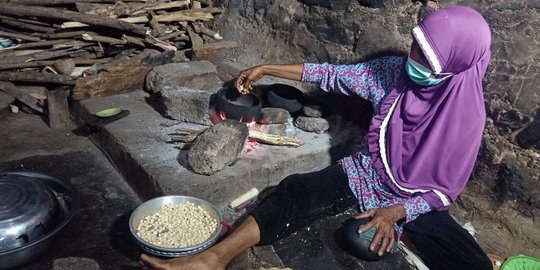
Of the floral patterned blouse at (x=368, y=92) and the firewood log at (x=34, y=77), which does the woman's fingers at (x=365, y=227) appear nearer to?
the floral patterned blouse at (x=368, y=92)

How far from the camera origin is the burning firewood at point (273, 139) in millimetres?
3701

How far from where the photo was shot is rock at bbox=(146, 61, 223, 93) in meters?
4.43

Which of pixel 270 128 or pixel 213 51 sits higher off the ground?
pixel 213 51

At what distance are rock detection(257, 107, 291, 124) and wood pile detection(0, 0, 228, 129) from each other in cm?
161

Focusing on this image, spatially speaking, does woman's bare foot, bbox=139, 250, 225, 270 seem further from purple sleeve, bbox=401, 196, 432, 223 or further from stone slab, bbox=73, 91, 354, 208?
purple sleeve, bbox=401, 196, 432, 223

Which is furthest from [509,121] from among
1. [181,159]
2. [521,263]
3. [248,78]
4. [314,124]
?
[181,159]

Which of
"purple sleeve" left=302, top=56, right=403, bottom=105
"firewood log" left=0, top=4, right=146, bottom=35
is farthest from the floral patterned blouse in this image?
"firewood log" left=0, top=4, right=146, bottom=35

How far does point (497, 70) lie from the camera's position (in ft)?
10.5

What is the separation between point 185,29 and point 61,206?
3137 millimetres

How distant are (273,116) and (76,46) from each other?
244 centimetres

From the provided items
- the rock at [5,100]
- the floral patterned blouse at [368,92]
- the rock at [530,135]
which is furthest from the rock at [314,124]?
the rock at [5,100]

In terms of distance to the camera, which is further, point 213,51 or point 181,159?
point 213,51

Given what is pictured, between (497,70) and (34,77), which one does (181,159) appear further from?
(497,70)

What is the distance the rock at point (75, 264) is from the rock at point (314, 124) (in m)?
2.10
